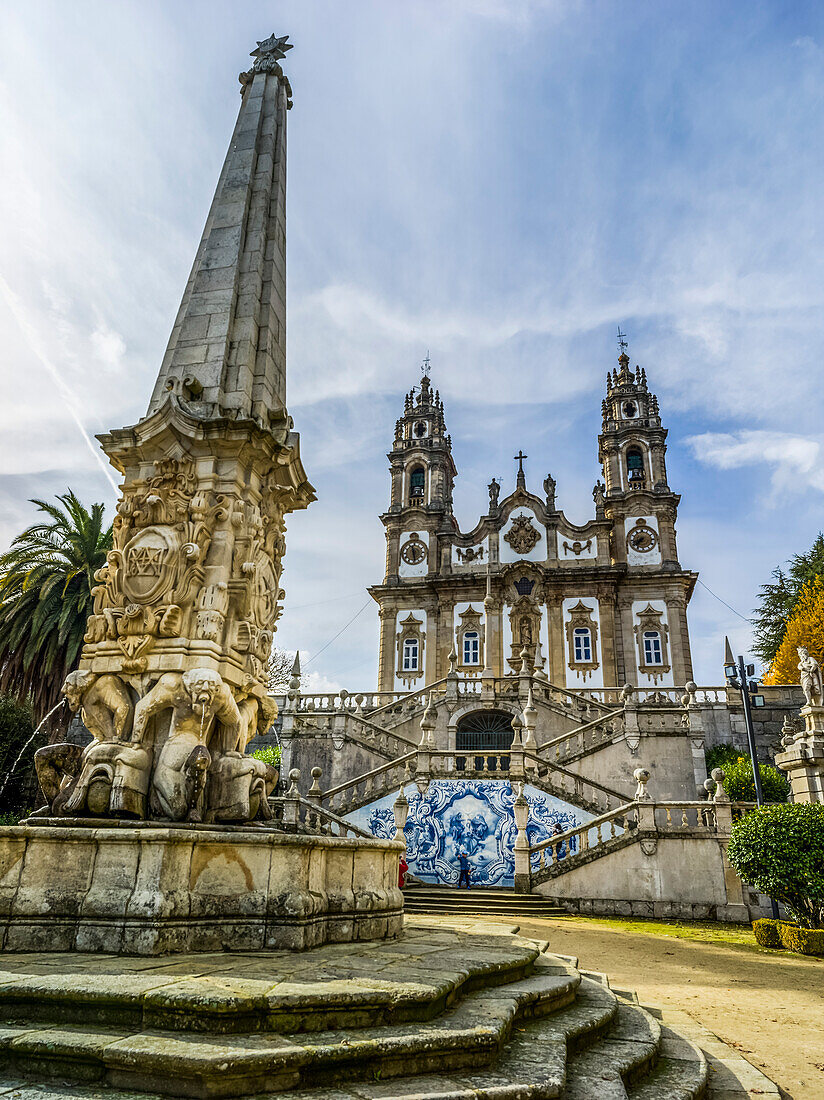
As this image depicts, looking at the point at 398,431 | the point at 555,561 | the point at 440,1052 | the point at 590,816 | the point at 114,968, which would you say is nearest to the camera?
the point at 440,1052

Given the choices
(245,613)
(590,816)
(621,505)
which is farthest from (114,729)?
(621,505)

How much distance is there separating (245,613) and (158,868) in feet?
8.82

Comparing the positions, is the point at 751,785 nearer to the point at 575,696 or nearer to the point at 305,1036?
the point at 575,696

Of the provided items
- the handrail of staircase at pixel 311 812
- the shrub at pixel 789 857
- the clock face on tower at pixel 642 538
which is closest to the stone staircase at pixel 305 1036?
the shrub at pixel 789 857

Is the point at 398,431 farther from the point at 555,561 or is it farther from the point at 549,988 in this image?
the point at 549,988

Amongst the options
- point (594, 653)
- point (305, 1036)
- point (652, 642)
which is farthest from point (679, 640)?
point (305, 1036)

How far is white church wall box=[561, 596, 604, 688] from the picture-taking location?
32.6 meters

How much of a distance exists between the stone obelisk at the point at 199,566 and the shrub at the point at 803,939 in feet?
27.8

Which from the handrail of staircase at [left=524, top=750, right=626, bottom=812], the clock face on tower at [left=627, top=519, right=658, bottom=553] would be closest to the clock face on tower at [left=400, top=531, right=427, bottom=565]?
the clock face on tower at [left=627, top=519, right=658, bottom=553]

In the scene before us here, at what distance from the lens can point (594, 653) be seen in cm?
3303

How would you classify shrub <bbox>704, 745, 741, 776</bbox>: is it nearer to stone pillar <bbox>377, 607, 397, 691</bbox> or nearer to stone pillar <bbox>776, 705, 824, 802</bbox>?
stone pillar <bbox>776, 705, 824, 802</bbox>

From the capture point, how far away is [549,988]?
4414 mm

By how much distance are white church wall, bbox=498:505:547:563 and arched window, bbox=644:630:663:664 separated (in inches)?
232

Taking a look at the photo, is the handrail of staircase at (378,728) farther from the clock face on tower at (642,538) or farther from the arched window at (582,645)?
the clock face on tower at (642,538)
